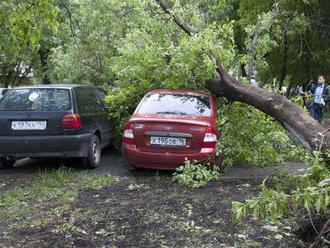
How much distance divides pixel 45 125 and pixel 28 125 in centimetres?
30

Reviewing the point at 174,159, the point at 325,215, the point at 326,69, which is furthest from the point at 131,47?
the point at 326,69

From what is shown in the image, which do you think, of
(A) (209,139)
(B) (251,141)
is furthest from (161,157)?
(B) (251,141)

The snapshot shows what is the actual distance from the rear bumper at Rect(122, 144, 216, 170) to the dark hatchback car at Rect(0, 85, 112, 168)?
938 mm

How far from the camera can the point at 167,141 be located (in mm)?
7500

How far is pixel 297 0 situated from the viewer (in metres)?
17.6

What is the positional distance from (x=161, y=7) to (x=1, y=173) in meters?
4.42

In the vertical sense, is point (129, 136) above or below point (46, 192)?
above

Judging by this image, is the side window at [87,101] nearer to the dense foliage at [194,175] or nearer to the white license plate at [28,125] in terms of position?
the white license plate at [28,125]

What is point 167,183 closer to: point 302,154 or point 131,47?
point 302,154

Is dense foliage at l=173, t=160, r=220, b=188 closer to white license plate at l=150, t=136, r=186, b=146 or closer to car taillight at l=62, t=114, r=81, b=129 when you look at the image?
white license plate at l=150, t=136, r=186, b=146

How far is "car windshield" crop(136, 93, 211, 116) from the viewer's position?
25.8 ft

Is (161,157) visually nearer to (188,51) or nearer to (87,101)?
(188,51)

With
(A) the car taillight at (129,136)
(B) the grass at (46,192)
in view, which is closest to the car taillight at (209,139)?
(A) the car taillight at (129,136)

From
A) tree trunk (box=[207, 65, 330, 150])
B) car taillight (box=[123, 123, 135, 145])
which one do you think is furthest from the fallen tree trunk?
car taillight (box=[123, 123, 135, 145])
